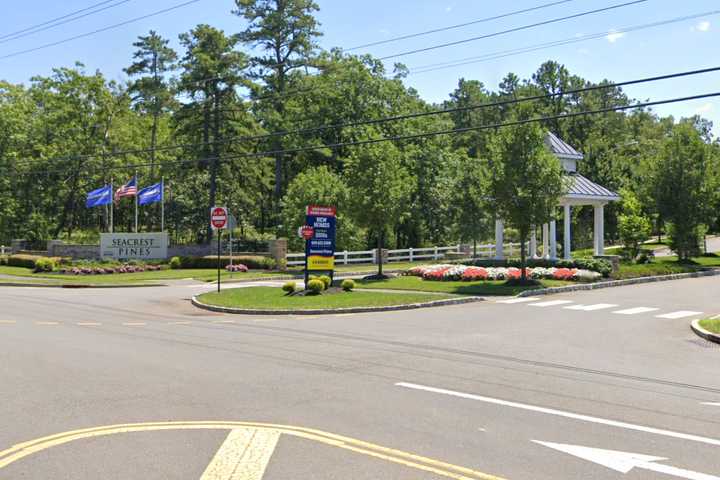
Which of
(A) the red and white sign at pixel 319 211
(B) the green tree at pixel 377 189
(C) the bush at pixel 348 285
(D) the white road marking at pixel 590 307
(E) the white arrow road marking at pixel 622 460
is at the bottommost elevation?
(D) the white road marking at pixel 590 307

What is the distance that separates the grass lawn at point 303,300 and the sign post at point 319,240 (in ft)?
6.87

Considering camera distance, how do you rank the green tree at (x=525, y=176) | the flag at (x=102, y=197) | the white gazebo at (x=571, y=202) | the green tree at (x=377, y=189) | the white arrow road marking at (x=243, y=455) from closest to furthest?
the white arrow road marking at (x=243, y=455)
the green tree at (x=525, y=176)
the green tree at (x=377, y=189)
the white gazebo at (x=571, y=202)
the flag at (x=102, y=197)

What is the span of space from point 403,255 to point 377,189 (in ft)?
60.1

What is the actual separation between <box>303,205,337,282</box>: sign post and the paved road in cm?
932

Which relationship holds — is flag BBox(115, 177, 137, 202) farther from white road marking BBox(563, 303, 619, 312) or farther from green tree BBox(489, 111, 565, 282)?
white road marking BBox(563, 303, 619, 312)

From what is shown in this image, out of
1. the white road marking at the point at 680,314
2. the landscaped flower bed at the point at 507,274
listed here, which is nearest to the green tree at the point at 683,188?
the landscaped flower bed at the point at 507,274

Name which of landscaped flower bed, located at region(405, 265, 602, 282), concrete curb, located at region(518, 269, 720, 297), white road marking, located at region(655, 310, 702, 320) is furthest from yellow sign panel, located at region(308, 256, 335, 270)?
white road marking, located at region(655, 310, 702, 320)

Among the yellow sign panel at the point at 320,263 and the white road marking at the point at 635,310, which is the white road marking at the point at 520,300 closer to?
the white road marking at the point at 635,310

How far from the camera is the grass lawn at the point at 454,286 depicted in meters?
25.3

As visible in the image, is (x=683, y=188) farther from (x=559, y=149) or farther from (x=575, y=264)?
(x=575, y=264)

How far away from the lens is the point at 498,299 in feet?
77.6

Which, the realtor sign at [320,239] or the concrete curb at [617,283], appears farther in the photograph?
the realtor sign at [320,239]

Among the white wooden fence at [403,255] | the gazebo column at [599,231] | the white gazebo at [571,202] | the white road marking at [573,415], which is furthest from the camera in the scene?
the white wooden fence at [403,255]

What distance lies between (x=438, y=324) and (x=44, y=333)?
9308 mm
